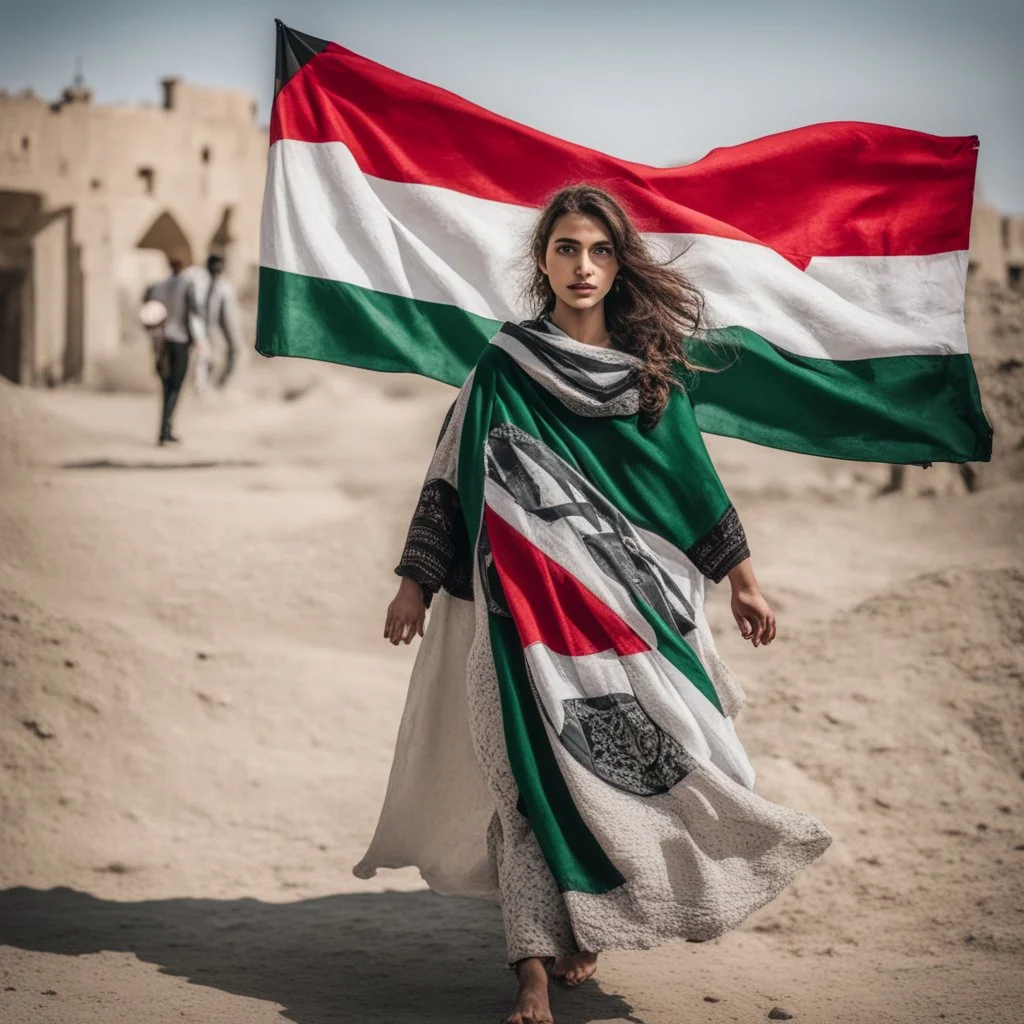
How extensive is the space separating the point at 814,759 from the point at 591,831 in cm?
237

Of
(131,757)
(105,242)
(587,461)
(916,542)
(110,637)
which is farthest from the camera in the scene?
(105,242)

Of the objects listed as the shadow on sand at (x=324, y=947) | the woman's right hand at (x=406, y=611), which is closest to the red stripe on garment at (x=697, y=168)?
the woman's right hand at (x=406, y=611)

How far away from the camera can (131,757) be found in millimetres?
5059

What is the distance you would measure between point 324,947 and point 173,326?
330 inches

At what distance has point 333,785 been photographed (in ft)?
17.0

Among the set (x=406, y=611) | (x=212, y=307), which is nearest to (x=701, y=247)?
(x=406, y=611)

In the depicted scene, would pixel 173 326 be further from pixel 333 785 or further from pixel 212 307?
pixel 333 785

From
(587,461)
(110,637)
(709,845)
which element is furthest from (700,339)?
(110,637)

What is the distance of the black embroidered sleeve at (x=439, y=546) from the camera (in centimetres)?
322

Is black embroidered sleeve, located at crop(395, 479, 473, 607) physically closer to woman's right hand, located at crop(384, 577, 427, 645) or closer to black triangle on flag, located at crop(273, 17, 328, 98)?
woman's right hand, located at crop(384, 577, 427, 645)

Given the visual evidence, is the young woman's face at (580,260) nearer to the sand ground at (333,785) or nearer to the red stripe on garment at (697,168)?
the red stripe on garment at (697,168)

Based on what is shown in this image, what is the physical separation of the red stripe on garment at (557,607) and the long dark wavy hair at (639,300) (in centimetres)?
43

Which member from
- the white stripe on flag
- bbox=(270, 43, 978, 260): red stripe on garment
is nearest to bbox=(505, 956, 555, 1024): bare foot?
the white stripe on flag

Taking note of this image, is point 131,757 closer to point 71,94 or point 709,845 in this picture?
point 709,845
